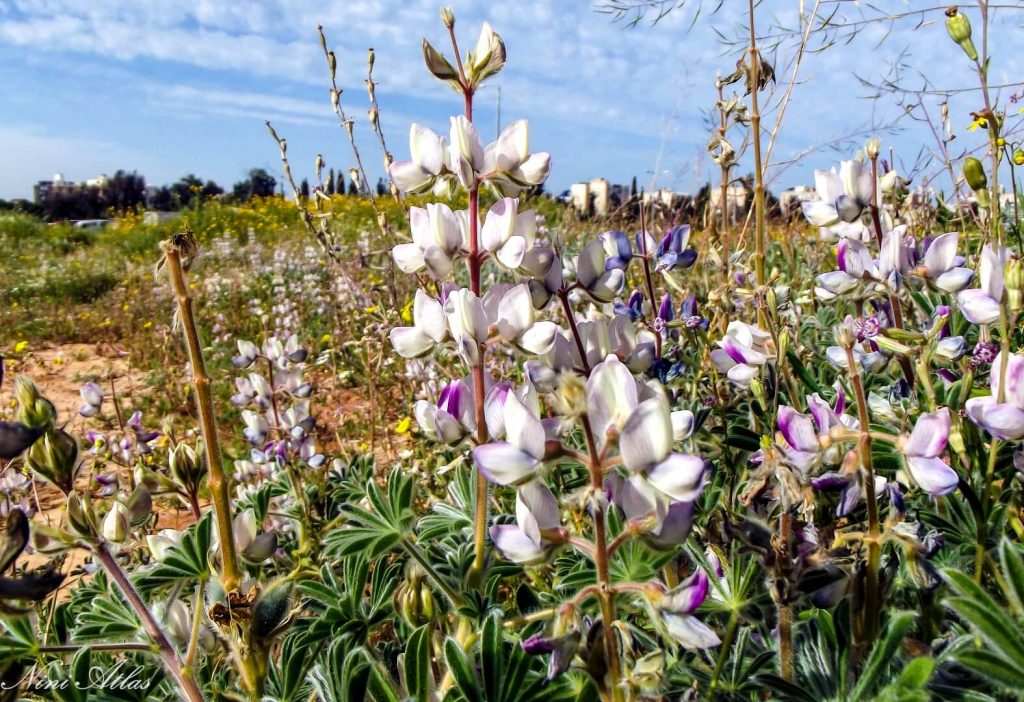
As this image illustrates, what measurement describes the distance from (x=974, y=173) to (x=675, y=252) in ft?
1.70

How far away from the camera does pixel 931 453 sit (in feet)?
2.32

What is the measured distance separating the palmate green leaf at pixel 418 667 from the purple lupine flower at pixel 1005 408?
0.59 m

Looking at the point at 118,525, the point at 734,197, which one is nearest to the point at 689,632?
the point at 118,525

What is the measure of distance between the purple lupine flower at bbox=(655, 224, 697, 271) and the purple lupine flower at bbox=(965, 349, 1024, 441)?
71 centimetres

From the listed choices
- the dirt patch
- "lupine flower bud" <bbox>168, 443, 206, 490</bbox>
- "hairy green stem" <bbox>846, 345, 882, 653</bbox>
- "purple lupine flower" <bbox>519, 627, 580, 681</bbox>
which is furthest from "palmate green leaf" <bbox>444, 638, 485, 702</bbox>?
the dirt patch

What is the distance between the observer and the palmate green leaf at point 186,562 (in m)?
1.00

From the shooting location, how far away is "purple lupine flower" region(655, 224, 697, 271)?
1459 millimetres

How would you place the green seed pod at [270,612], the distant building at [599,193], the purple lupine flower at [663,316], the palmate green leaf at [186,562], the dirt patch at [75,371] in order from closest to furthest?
the green seed pod at [270,612] → the palmate green leaf at [186,562] → the purple lupine flower at [663,316] → the dirt patch at [75,371] → the distant building at [599,193]

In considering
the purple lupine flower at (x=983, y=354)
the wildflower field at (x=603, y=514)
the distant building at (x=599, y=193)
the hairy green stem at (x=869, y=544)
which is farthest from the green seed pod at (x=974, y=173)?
the distant building at (x=599, y=193)

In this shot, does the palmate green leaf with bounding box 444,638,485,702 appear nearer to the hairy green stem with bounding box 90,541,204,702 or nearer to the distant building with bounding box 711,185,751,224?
the hairy green stem with bounding box 90,541,204,702

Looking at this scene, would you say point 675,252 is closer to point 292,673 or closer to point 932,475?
point 932,475

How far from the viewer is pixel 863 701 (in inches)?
26.5

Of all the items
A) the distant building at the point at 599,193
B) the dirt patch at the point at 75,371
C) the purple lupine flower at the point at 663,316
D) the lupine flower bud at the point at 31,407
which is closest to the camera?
the lupine flower bud at the point at 31,407

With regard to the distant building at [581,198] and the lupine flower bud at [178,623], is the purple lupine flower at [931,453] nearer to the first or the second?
the lupine flower bud at [178,623]
